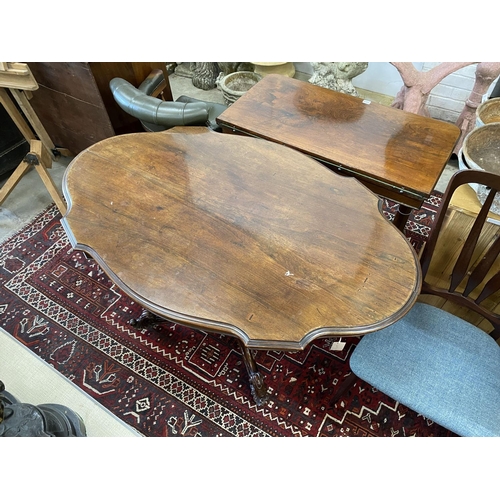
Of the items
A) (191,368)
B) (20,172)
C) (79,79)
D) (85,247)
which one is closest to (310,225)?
(85,247)

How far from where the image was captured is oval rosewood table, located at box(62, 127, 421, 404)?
102 centimetres

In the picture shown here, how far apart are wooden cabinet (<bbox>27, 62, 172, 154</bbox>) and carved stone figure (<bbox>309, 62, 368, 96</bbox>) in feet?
4.16

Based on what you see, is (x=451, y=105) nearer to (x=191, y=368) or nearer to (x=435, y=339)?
(x=435, y=339)

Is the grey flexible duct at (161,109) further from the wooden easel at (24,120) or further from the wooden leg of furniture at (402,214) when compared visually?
the wooden leg of furniture at (402,214)

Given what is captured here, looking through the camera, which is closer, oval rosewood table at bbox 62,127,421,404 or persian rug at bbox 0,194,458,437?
oval rosewood table at bbox 62,127,421,404

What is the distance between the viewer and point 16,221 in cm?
234

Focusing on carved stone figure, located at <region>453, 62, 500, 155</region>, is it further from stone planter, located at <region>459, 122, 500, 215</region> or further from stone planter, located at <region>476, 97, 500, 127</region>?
stone planter, located at <region>459, 122, 500, 215</region>

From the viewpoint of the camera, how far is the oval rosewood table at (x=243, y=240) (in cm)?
102

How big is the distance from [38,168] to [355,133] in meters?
1.87

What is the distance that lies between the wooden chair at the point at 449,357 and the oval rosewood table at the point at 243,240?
0.78 feet

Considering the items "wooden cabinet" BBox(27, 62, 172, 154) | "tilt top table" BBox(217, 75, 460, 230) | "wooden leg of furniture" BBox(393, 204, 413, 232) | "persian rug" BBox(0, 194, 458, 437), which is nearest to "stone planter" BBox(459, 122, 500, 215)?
"tilt top table" BBox(217, 75, 460, 230)

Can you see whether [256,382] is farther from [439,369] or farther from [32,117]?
[32,117]

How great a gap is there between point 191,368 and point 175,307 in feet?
2.49

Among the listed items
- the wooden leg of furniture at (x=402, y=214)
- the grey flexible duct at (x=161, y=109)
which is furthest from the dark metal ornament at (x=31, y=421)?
the wooden leg of furniture at (x=402, y=214)
